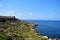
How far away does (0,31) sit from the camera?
2612 centimetres

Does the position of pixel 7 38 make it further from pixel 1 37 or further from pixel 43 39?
pixel 43 39

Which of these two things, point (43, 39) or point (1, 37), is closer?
point (1, 37)

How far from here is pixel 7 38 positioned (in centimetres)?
2242

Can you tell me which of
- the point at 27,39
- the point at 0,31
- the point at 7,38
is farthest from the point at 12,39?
the point at 0,31

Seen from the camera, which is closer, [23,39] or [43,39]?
[23,39]

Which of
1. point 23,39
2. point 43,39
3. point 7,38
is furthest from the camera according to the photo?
point 43,39

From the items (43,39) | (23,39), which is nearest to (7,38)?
(23,39)

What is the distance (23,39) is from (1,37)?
2.93 meters

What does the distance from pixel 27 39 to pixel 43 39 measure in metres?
2.78

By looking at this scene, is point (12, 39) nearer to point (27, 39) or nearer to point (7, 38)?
point (7, 38)

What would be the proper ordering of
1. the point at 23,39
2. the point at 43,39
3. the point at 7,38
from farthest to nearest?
the point at 43,39
the point at 23,39
the point at 7,38

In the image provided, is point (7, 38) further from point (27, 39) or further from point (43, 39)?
point (43, 39)

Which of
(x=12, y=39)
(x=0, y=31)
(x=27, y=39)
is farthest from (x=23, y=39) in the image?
(x=0, y=31)

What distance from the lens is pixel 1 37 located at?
2278 cm
